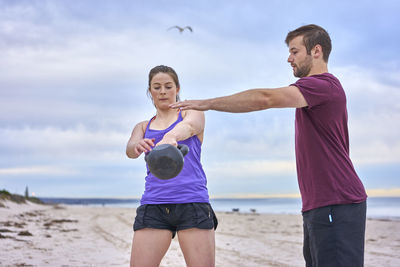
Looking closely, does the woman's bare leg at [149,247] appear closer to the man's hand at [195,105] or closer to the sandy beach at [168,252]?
the man's hand at [195,105]

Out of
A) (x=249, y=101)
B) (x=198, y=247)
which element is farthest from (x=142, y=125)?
(x=249, y=101)

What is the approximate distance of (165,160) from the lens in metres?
2.71

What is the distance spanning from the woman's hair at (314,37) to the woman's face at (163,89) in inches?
42.9

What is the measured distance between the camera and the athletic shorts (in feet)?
9.46

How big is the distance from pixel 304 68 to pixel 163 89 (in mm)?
1185

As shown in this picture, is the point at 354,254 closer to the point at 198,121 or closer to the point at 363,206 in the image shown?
the point at 363,206

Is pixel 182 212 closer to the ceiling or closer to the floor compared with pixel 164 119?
closer to the floor

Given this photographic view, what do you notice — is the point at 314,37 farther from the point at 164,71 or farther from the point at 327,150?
the point at 164,71

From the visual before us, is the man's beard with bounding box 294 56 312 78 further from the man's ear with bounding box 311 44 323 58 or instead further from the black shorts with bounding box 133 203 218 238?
the black shorts with bounding box 133 203 218 238

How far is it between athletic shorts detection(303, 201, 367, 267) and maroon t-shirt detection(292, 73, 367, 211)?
0.06 metres

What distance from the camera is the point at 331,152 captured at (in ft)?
9.61

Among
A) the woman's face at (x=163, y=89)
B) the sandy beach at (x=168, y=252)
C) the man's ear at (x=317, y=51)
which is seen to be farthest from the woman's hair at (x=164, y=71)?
the sandy beach at (x=168, y=252)

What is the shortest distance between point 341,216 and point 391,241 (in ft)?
29.6

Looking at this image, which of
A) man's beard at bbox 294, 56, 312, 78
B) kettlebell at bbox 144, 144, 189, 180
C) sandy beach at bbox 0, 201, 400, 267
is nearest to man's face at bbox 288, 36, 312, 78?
man's beard at bbox 294, 56, 312, 78
